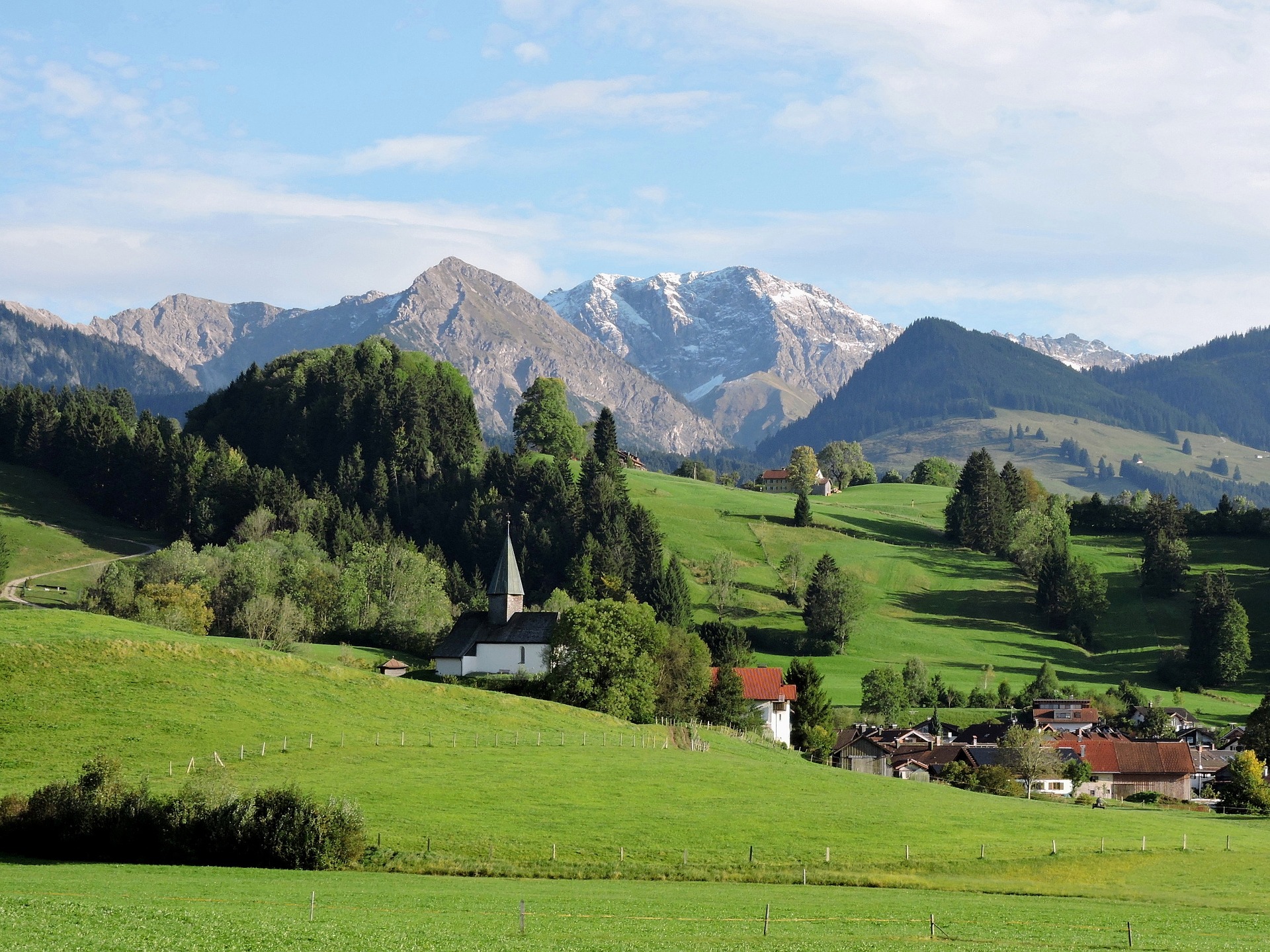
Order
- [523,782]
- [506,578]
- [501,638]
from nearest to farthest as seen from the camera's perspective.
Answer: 1. [523,782]
2. [501,638]
3. [506,578]

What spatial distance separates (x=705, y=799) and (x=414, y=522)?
121297mm

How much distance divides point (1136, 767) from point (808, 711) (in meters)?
28.9

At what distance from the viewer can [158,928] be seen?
29688mm

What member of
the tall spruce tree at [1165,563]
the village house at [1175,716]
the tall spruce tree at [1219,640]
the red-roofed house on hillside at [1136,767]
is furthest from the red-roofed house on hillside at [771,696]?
the tall spruce tree at [1165,563]

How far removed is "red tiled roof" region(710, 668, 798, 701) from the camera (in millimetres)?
116438

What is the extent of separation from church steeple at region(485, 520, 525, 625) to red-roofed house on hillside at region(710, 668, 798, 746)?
21.1 metres

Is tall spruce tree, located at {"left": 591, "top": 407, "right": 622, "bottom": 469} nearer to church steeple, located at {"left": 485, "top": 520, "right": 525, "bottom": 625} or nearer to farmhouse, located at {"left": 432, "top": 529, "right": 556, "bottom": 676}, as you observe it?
church steeple, located at {"left": 485, "top": 520, "right": 525, "bottom": 625}

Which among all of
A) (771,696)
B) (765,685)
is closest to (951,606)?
(765,685)

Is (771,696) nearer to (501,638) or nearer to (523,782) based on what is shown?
(501,638)

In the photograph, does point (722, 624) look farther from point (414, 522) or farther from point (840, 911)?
point (840, 911)

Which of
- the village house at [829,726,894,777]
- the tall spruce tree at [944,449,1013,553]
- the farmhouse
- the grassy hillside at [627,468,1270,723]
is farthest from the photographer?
the tall spruce tree at [944,449,1013,553]

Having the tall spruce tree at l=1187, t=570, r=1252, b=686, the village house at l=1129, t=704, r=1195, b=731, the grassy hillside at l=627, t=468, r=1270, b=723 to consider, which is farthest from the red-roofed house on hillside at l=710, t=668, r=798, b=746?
the tall spruce tree at l=1187, t=570, r=1252, b=686

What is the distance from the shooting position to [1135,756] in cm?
11331

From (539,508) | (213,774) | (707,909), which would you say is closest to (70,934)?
(707,909)
